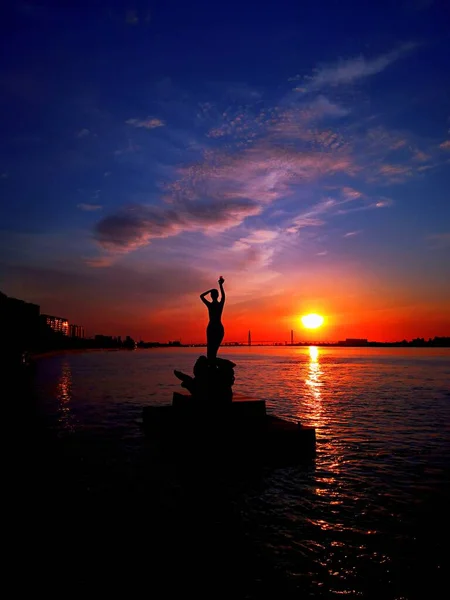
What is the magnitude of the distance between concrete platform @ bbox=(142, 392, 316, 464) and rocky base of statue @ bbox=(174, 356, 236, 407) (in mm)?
260

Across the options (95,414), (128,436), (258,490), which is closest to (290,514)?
(258,490)

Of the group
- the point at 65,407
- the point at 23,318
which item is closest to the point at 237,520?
the point at 65,407

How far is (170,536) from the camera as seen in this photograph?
9055mm

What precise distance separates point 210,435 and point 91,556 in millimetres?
7918

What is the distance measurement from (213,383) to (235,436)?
2469 mm

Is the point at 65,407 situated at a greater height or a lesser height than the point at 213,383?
lesser

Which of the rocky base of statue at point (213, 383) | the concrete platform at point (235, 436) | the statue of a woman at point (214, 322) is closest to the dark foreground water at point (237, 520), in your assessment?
the concrete platform at point (235, 436)

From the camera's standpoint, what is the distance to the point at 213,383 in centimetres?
1728

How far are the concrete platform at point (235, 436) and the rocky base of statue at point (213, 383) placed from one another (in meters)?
0.26

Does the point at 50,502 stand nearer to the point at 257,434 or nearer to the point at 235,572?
the point at 235,572

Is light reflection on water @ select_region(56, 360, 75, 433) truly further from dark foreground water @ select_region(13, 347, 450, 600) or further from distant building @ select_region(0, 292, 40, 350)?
distant building @ select_region(0, 292, 40, 350)

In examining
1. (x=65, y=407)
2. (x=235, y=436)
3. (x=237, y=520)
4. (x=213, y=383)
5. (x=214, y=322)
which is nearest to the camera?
(x=237, y=520)

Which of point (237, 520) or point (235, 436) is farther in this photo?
point (235, 436)

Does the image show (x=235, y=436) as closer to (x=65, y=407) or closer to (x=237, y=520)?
(x=237, y=520)
